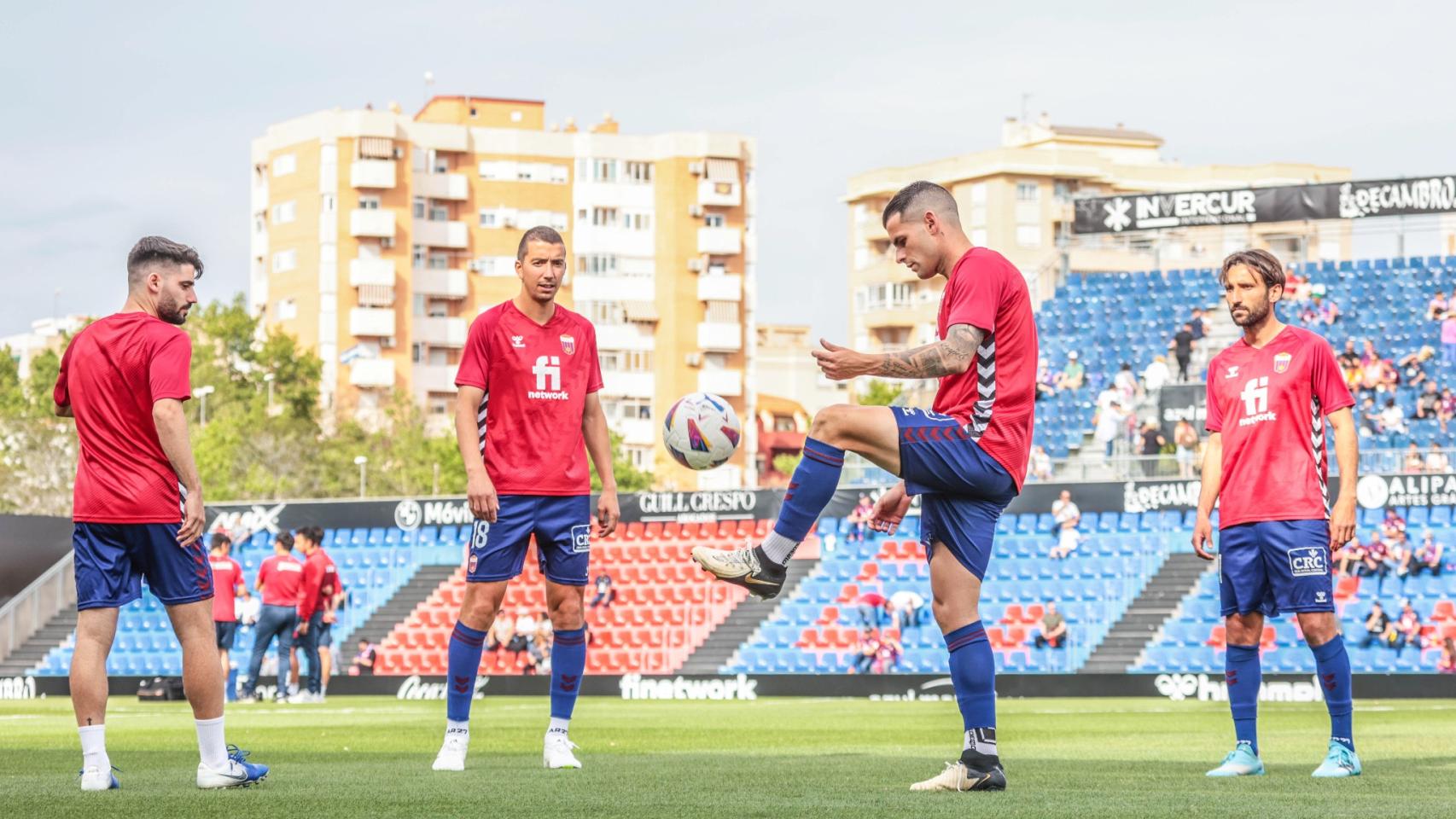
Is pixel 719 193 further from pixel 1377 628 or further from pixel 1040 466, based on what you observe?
pixel 1377 628

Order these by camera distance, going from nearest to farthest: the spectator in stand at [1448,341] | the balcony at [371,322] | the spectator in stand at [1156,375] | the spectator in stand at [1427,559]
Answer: the spectator in stand at [1427,559]
the spectator in stand at [1448,341]
the spectator in stand at [1156,375]
the balcony at [371,322]

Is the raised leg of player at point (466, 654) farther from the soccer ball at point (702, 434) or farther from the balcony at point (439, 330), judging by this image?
the balcony at point (439, 330)

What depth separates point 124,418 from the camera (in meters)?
7.46

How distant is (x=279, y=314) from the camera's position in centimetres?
8900

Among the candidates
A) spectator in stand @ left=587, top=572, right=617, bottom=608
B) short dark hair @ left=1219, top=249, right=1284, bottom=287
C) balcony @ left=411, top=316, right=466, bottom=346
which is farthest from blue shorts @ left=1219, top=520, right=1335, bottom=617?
balcony @ left=411, top=316, right=466, bottom=346

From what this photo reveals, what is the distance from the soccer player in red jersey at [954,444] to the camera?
6.86 m

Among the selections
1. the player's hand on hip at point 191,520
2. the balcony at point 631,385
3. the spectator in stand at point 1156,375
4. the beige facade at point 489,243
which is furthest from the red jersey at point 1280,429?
Result: the balcony at point 631,385

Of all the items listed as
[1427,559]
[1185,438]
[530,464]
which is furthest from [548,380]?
[1185,438]

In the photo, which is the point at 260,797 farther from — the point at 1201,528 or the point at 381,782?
the point at 1201,528

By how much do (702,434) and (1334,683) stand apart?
3264mm

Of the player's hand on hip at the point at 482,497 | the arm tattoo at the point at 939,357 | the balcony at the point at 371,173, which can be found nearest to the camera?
the arm tattoo at the point at 939,357

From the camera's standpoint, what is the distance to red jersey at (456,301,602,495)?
29.1 feet

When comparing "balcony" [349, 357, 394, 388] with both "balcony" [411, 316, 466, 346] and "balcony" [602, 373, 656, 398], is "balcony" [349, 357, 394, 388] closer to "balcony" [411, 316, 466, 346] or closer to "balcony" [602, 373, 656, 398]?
"balcony" [411, 316, 466, 346]

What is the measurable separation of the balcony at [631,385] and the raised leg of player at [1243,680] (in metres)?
81.4
